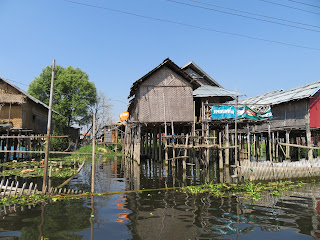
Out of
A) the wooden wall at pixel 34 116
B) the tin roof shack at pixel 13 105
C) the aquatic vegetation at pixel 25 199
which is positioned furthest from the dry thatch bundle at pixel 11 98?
the aquatic vegetation at pixel 25 199

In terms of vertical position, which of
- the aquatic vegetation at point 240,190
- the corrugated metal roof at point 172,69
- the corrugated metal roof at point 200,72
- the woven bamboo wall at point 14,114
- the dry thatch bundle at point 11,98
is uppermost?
the corrugated metal roof at point 200,72

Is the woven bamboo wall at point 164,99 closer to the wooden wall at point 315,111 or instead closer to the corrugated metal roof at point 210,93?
the corrugated metal roof at point 210,93

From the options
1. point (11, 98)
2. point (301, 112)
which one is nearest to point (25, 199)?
point (11, 98)

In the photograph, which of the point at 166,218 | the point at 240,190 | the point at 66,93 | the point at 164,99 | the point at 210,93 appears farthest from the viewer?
the point at 66,93

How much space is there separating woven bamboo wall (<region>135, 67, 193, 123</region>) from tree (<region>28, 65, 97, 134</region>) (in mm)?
21426

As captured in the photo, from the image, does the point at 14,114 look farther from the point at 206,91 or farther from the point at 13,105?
the point at 206,91

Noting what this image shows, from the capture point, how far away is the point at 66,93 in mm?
38531

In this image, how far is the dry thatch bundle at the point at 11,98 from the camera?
21.5m

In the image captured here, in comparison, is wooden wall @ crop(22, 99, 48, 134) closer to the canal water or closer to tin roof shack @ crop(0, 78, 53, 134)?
tin roof shack @ crop(0, 78, 53, 134)

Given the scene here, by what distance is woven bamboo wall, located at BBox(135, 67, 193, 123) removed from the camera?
800 inches

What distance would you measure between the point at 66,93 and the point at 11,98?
17.0m

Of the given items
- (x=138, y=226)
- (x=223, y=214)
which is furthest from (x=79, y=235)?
(x=223, y=214)

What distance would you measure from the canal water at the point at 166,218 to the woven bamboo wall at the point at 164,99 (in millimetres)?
10898

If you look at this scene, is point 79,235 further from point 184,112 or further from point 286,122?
point 286,122
